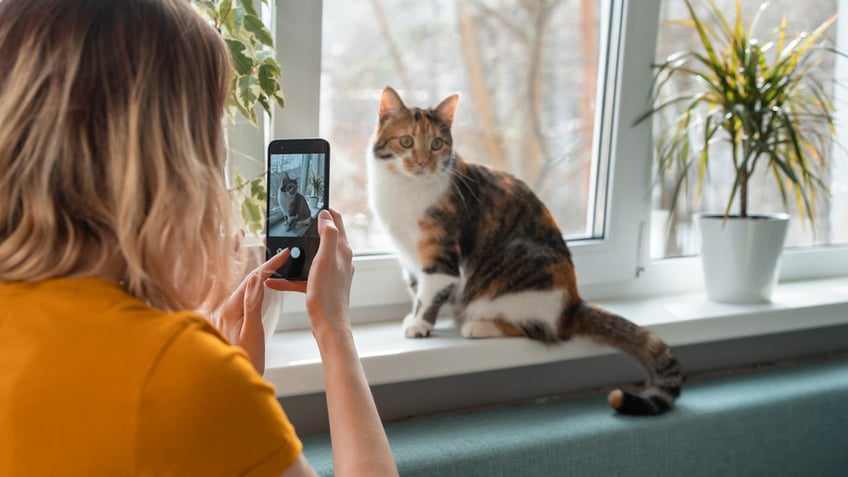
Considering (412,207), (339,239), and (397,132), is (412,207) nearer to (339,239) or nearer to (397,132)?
(397,132)

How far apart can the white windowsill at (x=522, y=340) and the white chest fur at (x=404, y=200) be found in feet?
0.54

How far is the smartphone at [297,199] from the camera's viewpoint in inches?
39.8

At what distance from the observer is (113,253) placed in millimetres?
683

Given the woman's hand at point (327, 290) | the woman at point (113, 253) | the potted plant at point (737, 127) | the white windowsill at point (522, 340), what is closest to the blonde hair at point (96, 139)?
the woman at point (113, 253)

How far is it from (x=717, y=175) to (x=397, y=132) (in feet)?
3.12

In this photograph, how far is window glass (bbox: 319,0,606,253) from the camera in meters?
1.56

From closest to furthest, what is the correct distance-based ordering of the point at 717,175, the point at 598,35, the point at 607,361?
1. the point at 607,361
2. the point at 598,35
3. the point at 717,175

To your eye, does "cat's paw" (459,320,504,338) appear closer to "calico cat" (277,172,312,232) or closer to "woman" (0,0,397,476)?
"calico cat" (277,172,312,232)

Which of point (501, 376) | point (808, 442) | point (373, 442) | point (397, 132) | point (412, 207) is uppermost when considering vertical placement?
point (397, 132)

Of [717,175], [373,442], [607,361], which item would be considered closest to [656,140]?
[717,175]

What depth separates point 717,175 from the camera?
203 centimetres

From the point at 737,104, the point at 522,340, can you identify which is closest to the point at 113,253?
the point at 522,340

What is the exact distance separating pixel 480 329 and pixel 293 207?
56 centimetres

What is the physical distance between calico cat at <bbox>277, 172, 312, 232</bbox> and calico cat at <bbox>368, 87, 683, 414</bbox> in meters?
0.44
